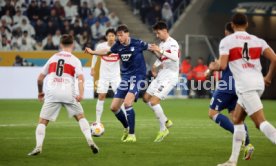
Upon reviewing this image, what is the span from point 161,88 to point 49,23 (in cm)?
1602

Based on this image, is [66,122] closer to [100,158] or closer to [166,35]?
[166,35]

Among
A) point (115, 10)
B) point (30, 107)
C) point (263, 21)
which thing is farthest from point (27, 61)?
point (263, 21)

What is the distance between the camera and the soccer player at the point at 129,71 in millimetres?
15000

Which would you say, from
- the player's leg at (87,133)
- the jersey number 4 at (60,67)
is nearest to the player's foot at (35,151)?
the player's leg at (87,133)

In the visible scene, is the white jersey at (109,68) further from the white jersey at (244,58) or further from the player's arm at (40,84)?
the white jersey at (244,58)

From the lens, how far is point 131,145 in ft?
46.1

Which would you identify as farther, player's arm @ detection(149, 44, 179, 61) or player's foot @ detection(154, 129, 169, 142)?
player's foot @ detection(154, 129, 169, 142)

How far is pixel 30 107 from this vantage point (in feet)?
82.8

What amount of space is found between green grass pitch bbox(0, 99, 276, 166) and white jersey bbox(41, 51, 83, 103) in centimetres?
101

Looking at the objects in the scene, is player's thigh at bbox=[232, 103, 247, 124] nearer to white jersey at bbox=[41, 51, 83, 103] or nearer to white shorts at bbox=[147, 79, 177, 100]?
white jersey at bbox=[41, 51, 83, 103]

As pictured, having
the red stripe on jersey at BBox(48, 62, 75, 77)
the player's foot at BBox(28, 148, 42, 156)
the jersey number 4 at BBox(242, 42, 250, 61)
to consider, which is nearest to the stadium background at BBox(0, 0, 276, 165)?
the player's foot at BBox(28, 148, 42, 156)

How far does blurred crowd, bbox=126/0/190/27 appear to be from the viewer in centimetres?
3469

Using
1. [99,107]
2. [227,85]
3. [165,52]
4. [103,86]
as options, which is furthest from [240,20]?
[103,86]

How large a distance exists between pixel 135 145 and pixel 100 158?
7.52ft
